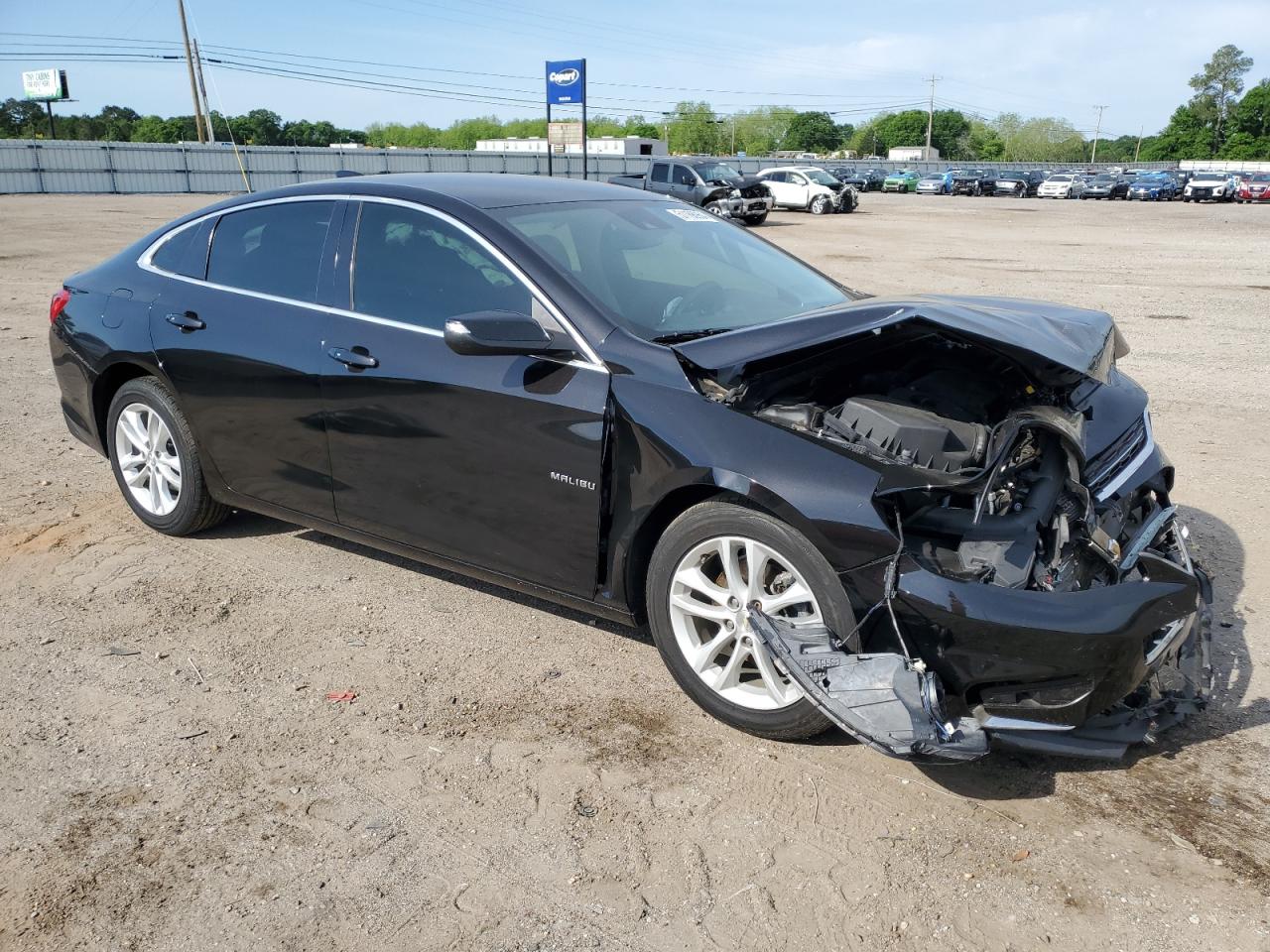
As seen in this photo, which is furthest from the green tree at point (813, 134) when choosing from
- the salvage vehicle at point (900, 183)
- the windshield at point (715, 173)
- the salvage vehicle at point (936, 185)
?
the windshield at point (715, 173)

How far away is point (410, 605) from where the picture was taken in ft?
14.8

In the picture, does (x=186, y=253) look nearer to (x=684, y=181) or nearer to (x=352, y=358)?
(x=352, y=358)

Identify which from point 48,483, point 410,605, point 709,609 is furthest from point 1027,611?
point 48,483

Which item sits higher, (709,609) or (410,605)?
(709,609)

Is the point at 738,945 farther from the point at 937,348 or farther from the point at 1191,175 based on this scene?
the point at 1191,175

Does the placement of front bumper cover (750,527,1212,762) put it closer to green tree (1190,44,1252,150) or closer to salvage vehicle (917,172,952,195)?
salvage vehicle (917,172,952,195)

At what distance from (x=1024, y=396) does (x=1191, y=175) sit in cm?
5737

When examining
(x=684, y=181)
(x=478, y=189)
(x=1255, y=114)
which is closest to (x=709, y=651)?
(x=478, y=189)

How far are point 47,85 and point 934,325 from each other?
70.4 m

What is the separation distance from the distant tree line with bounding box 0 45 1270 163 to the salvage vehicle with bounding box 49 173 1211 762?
105253 mm

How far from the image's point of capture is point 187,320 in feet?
15.6

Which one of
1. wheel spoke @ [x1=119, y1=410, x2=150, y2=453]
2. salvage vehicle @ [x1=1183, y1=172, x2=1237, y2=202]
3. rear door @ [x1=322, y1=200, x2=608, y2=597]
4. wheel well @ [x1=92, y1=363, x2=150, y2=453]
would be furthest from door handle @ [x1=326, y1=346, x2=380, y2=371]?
salvage vehicle @ [x1=1183, y1=172, x2=1237, y2=202]

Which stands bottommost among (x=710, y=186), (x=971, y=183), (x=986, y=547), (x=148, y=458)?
(x=971, y=183)

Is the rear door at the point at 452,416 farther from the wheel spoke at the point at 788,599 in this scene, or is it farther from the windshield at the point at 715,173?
the windshield at the point at 715,173
